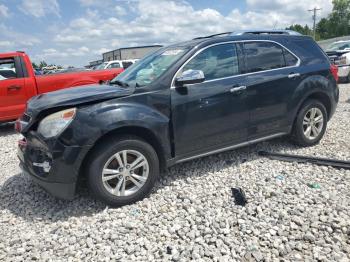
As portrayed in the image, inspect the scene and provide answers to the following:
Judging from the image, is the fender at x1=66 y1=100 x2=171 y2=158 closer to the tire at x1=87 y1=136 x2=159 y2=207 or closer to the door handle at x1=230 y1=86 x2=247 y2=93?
the tire at x1=87 y1=136 x2=159 y2=207

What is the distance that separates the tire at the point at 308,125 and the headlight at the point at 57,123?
3.40m

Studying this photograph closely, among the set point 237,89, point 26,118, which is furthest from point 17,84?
point 237,89

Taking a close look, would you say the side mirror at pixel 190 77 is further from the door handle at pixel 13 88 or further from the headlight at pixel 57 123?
the door handle at pixel 13 88

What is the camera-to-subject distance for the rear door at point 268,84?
4.62m

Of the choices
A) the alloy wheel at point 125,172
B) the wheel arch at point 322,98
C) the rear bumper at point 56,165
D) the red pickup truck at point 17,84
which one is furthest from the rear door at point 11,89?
the wheel arch at point 322,98

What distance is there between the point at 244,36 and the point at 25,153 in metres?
3.23

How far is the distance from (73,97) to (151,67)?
46.9 inches

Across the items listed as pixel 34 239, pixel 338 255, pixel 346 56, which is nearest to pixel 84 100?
pixel 34 239

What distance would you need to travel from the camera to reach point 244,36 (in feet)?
15.5

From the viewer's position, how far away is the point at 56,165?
11.4 feet

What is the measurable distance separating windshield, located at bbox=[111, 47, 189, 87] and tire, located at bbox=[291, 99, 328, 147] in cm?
216

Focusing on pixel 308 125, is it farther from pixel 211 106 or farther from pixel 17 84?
pixel 17 84

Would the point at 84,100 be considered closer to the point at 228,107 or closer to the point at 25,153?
the point at 25,153

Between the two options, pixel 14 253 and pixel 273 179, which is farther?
pixel 273 179
